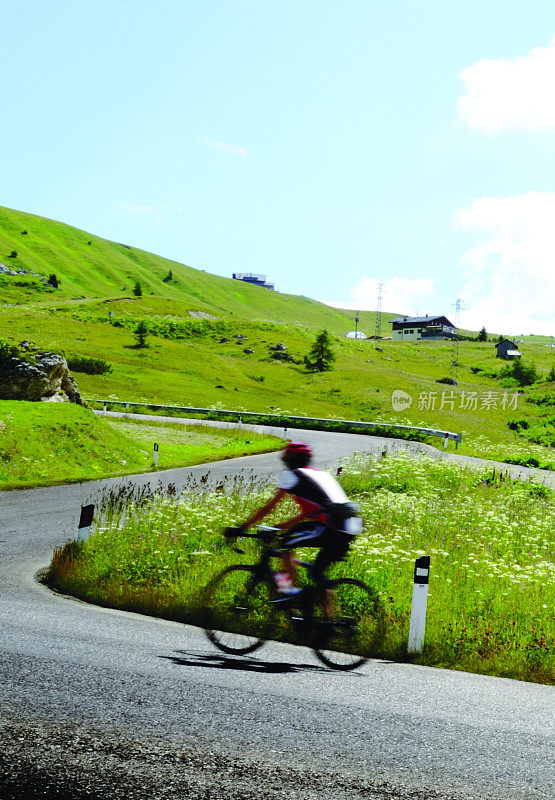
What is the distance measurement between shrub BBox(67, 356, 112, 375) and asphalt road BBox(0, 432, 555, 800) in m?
57.3

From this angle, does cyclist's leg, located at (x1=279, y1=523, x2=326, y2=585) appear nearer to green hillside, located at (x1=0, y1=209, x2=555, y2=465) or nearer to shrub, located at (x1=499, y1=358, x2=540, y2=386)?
green hillside, located at (x1=0, y1=209, x2=555, y2=465)

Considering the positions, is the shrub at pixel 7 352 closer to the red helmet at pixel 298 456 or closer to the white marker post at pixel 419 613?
the red helmet at pixel 298 456

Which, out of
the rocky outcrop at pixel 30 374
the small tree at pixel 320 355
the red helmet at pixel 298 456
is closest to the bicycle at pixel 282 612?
the red helmet at pixel 298 456

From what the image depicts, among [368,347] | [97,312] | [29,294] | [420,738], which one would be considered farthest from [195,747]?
[29,294]

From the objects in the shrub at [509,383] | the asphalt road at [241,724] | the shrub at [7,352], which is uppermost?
the shrub at [509,383]

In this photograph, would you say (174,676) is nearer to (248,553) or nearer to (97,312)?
(248,553)

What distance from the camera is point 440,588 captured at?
326 inches

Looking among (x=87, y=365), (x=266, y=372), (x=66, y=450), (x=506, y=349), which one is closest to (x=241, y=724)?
(x=66, y=450)

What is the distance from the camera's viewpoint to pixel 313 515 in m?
6.46

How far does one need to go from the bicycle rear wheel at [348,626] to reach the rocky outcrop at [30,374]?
64.5 ft

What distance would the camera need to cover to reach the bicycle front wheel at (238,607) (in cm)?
691

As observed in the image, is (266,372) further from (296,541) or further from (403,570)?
(296,541)

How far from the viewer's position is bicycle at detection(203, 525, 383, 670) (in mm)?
6652

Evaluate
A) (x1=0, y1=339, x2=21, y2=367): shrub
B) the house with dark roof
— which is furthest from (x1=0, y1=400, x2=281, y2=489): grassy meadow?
the house with dark roof
